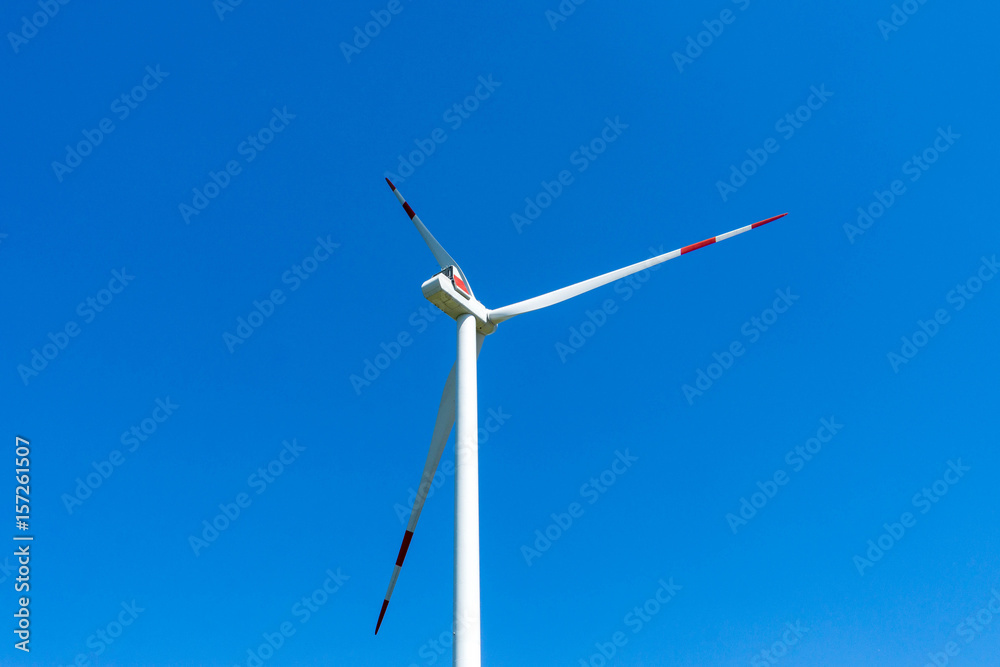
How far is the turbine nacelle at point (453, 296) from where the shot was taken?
26.8m

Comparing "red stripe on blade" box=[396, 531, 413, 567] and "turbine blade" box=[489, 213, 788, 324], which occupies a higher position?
"turbine blade" box=[489, 213, 788, 324]

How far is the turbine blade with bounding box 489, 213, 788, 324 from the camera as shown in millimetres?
28984

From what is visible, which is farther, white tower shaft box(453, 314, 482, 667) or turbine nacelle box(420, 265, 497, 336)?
turbine nacelle box(420, 265, 497, 336)

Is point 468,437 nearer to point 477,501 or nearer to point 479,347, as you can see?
point 477,501

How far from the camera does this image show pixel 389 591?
30234 millimetres

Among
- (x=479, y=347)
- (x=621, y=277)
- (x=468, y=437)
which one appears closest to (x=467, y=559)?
(x=468, y=437)

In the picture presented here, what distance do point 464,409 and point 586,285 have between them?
854cm

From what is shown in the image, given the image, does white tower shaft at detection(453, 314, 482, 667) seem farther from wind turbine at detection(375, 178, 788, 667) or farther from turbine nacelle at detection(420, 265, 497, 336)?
turbine nacelle at detection(420, 265, 497, 336)

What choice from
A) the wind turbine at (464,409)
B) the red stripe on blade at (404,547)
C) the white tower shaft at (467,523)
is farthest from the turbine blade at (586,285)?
the red stripe on blade at (404,547)

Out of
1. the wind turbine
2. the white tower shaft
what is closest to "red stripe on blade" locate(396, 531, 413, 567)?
the wind turbine

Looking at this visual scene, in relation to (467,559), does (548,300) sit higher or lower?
higher

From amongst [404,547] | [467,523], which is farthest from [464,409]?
[404,547]

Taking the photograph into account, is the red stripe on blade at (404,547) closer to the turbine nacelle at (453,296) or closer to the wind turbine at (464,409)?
the wind turbine at (464,409)

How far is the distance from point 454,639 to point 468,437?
585 centimetres
